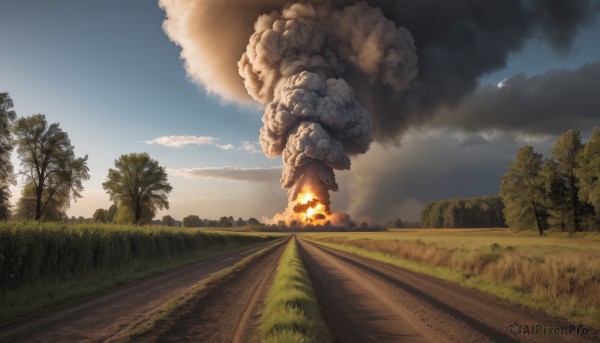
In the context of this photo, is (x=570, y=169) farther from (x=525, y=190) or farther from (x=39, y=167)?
(x=39, y=167)

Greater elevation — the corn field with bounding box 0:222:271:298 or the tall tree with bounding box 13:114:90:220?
the tall tree with bounding box 13:114:90:220

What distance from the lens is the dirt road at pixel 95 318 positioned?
7.45 m

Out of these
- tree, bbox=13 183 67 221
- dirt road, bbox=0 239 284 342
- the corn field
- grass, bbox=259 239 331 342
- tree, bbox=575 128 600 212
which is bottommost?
dirt road, bbox=0 239 284 342

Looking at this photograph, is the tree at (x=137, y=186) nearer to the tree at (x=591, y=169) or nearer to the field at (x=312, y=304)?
the field at (x=312, y=304)

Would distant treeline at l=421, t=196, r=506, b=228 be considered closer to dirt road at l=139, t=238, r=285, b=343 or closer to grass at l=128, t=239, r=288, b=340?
grass at l=128, t=239, r=288, b=340

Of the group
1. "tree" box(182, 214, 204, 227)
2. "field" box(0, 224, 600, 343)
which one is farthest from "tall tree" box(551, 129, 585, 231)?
"tree" box(182, 214, 204, 227)

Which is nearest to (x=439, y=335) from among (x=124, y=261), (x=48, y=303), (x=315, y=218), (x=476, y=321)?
(x=476, y=321)

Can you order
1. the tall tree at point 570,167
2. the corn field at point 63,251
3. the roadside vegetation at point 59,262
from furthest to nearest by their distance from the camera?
the tall tree at point 570,167, the corn field at point 63,251, the roadside vegetation at point 59,262

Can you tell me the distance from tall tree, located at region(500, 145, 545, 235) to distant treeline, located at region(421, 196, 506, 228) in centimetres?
8181

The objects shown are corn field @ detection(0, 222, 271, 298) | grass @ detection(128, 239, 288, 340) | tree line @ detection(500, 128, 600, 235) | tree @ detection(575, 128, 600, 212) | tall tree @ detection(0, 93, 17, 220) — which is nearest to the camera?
grass @ detection(128, 239, 288, 340)

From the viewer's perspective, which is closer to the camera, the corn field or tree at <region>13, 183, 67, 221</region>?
the corn field

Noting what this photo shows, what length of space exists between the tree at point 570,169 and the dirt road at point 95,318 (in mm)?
58705

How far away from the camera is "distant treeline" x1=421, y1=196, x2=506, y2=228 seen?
142 m

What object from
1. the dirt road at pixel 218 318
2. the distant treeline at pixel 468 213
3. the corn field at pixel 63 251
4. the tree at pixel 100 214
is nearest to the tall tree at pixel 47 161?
the corn field at pixel 63 251
